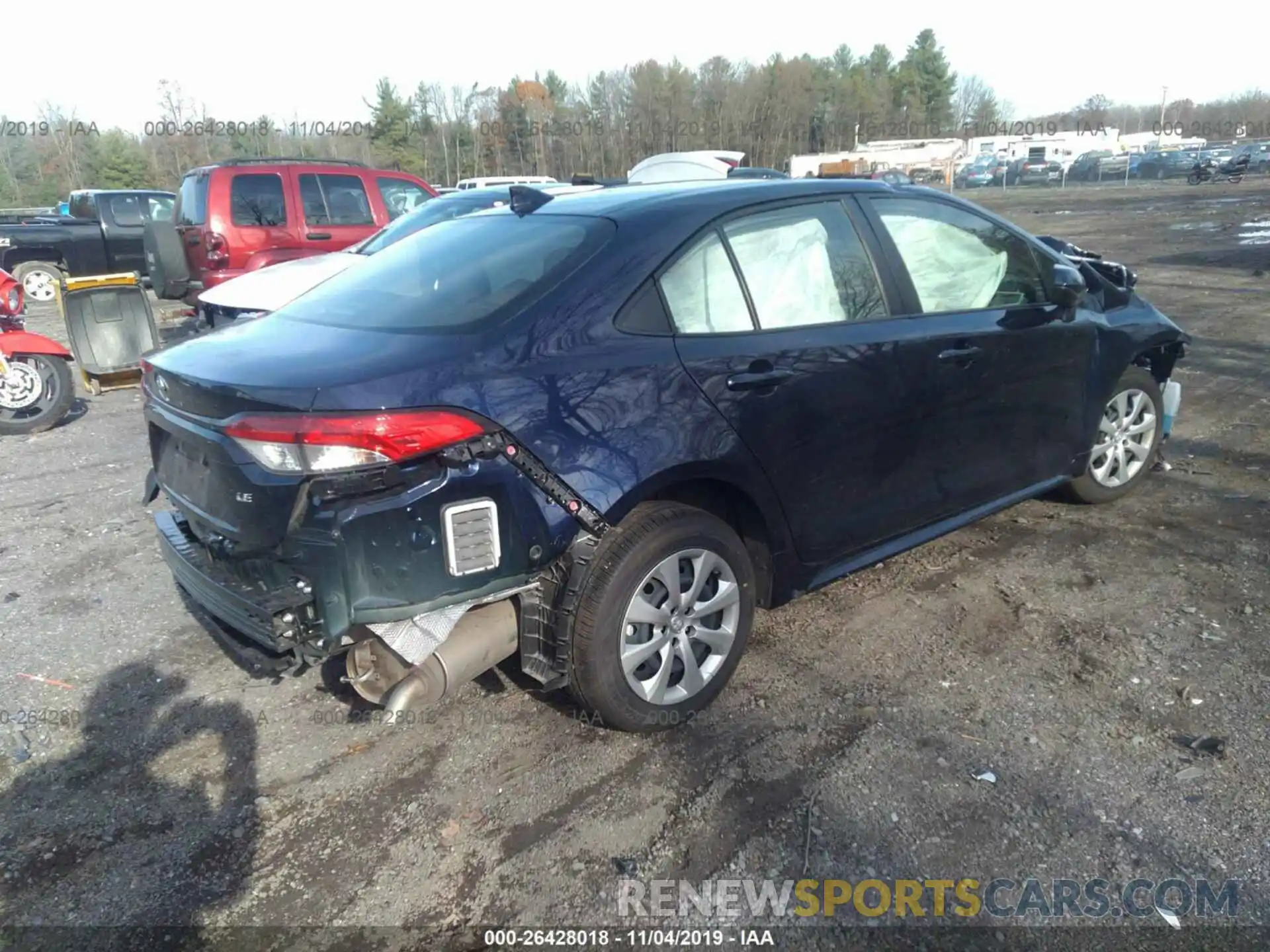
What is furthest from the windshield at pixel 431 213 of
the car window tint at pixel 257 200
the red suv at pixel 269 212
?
the car window tint at pixel 257 200

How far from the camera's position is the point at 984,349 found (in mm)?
3918

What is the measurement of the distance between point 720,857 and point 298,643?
1.37 m

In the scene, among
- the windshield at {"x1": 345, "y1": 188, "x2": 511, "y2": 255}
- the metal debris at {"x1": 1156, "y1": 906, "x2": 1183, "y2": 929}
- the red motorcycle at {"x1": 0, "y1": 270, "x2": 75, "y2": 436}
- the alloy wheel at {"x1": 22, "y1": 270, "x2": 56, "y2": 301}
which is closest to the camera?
the metal debris at {"x1": 1156, "y1": 906, "x2": 1183, "y2": 929}

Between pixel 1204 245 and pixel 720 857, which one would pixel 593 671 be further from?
pixel 1204 245

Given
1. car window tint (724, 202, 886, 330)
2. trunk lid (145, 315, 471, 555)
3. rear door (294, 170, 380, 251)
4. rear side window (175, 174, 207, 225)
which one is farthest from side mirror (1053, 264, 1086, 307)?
rear side window (175, 174, 207, 225)

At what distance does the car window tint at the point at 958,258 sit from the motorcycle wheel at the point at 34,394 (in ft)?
23.0

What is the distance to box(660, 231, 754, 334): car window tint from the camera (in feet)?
10.1

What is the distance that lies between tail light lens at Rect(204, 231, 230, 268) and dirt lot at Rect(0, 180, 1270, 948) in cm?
603

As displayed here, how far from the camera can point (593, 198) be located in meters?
3.62

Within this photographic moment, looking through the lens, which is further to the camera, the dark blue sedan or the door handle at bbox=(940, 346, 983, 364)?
the door handle at bbox=(940, 346, 983, 364)

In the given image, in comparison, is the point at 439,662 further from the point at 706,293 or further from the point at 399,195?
the point at 399,195

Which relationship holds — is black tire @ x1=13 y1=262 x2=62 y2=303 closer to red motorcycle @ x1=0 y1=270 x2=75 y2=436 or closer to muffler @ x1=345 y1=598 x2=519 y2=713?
red motorcycle @ x1=0 y1=270 x2=75 y2=436

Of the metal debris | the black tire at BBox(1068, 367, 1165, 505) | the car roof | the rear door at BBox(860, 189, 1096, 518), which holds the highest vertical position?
the car roof

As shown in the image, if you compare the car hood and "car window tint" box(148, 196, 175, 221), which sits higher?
"car window tint" box(148, 196, 175, 221)
